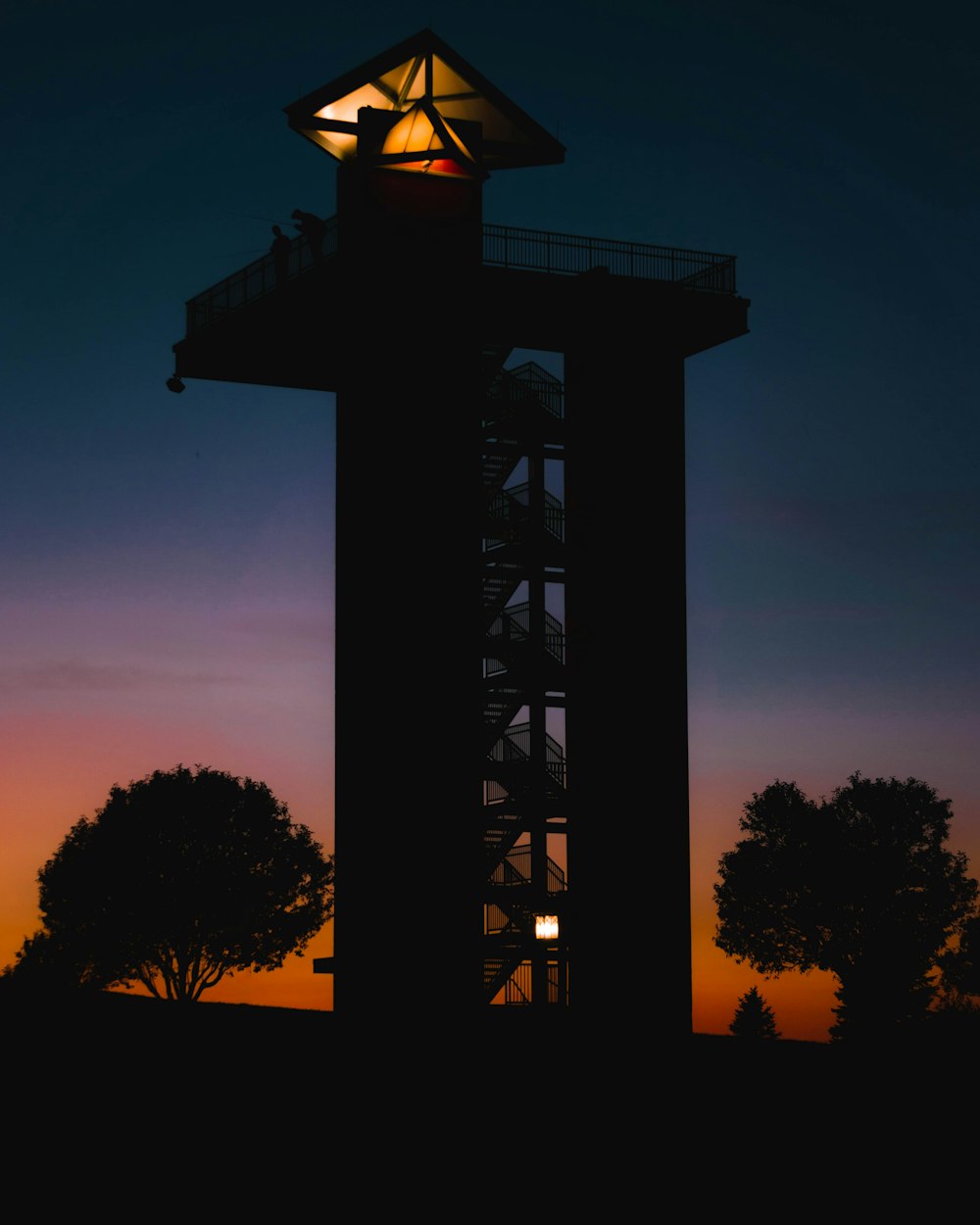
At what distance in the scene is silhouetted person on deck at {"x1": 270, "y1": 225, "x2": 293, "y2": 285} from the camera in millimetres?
52250

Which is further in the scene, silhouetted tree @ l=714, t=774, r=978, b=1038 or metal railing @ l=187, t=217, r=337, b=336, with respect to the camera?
silhouetted tree @ l=714, t=774, r=978, b=1038

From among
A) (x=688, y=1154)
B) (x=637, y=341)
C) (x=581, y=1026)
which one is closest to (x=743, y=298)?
(x=637, y=341)

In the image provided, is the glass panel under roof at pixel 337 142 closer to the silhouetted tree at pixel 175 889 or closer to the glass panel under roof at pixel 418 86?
the glass panel under roof at pixel 418 86

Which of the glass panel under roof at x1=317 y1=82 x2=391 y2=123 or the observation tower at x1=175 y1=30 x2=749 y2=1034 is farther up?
the glass panel under roof at x1=317 y1=82 x2=391 y2=123

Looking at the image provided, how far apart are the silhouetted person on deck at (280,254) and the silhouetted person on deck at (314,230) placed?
749 mm

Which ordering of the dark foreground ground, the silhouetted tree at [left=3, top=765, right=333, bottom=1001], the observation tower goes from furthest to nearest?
the silhouetted tree at [left=3, top=765, right=333, bottom=1001]
the observation tower
the dark foreground ground

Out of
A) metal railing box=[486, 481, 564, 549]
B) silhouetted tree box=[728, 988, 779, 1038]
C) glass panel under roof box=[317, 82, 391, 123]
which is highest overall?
glass panel under roof box=[317, 82, 391, 123]

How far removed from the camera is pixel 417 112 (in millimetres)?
51219

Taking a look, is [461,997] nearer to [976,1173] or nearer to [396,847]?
[396,847]

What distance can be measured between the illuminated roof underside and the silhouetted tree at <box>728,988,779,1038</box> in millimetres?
54102

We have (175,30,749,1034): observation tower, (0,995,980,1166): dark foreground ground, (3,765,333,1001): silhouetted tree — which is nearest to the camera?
(0,995,980,1166): dark foreground ground

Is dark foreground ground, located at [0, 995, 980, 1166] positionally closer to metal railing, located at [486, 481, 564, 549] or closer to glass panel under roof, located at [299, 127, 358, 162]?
metal railing, located at [486, 481, 564, 549]

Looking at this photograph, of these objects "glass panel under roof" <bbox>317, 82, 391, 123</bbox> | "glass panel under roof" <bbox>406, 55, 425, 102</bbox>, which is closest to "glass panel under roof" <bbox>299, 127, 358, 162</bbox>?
"glass panel under roof" <bbox>317, 82, 391, 123</bbox>

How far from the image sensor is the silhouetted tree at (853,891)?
87.1 metres
